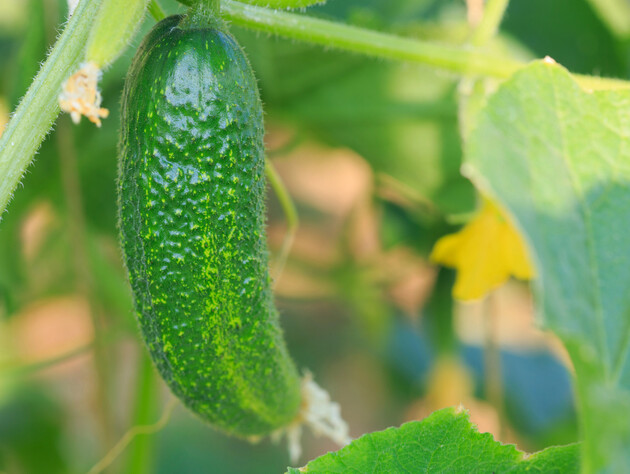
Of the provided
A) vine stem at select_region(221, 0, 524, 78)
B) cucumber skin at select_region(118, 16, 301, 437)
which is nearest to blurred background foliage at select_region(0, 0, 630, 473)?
vine stem at select_region(221, 0, 524, 78)

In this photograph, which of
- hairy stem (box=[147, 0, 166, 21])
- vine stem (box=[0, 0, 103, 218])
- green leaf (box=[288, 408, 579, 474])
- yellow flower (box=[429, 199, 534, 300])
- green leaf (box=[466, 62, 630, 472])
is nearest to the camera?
green leaf (box=[466, 62, 630, 472])

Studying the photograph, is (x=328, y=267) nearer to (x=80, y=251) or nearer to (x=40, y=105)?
(x=80, y=251)

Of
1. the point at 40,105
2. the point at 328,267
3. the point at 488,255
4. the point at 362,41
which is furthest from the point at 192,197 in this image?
the point at 328,267

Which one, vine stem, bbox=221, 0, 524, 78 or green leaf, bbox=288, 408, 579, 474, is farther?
vine stem, bbox=221, 0, 524, 78

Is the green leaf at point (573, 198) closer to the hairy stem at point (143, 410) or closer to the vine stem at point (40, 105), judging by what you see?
the vine stem at point (40, 105)

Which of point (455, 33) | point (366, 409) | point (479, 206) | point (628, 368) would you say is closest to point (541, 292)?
point (628, 368)

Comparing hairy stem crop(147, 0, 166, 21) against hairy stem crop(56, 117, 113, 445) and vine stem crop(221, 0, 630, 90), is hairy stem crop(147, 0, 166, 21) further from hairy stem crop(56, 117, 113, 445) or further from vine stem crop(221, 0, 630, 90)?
hairy stem crop(56, 117, 113, 445)

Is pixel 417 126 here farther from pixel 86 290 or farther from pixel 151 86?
pixel 151 86
